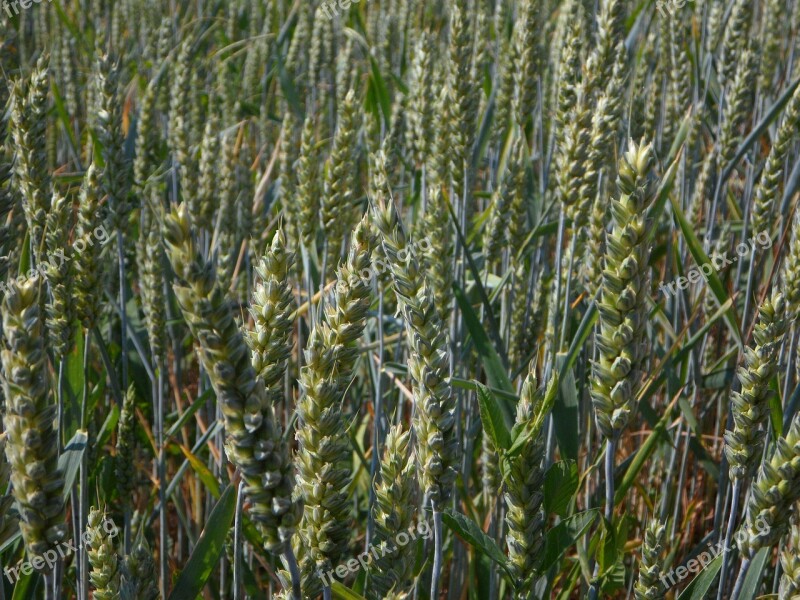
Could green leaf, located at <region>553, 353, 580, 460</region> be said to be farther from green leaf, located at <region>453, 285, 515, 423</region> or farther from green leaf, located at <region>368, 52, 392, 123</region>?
green leaf, located at <region>368, 52, 392, 123</region>

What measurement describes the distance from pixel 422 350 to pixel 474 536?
Result: 1.10 feet

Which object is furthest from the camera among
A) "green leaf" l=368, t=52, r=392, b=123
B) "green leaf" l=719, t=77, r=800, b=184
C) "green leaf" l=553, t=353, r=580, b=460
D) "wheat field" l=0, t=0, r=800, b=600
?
"green leaf" l=368, t=52, r=392, b=123

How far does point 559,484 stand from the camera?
1.22 meters

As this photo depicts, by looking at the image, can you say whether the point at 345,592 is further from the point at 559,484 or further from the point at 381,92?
the point at 381,92

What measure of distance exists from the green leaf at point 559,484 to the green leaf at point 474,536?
12 cm

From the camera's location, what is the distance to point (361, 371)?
7.34ft

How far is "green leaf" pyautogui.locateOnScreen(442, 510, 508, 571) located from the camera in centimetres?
114

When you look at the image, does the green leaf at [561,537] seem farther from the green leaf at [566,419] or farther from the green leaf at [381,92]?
the green leaf at [381,92]

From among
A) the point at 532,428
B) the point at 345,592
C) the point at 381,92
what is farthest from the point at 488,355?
the point at 381,92

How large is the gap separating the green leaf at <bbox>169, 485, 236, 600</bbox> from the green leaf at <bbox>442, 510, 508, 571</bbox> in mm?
323

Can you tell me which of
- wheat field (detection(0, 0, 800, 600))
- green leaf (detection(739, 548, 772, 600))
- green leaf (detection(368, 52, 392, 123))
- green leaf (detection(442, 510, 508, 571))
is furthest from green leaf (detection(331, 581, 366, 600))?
green leaf (detection(368, 52, 392, 123))

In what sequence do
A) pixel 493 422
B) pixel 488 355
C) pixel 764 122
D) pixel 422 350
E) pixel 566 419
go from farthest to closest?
pixel 764 122
pixel 488 355
pixel 566 419
pixel 493 422
pixel 422 350

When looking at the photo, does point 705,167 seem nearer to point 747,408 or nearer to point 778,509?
point 747,408

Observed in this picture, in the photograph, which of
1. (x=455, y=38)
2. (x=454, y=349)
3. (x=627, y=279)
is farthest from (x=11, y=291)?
(x=455, y=38)
